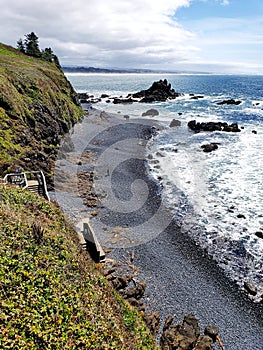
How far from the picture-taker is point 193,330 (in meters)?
12.7

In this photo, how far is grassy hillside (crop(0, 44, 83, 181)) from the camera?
24344 millimetres

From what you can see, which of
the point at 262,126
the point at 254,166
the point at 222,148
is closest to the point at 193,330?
the point at 254,166

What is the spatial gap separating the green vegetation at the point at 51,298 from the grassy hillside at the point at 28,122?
10.6 m

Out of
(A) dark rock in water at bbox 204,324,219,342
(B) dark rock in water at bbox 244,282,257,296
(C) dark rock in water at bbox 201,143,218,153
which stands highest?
(C) dark rock in water at bbox 201,143,218,153

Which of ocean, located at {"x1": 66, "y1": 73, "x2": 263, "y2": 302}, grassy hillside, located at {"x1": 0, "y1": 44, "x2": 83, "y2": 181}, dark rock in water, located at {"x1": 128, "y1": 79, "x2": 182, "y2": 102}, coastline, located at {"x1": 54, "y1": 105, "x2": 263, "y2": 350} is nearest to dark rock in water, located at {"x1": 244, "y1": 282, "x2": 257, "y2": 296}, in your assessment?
ocean, located at {"x1": 66, "y1": 73, "x2": 263, "y2": 302}

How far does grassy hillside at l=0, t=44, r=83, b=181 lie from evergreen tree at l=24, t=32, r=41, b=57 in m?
30.2

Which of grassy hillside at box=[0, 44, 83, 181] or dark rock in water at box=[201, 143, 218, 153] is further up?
grassy hillside at box=[0, 44, 83, 181]

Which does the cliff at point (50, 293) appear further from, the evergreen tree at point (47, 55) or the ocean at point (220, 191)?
the evergreen tree at point (47, 55)

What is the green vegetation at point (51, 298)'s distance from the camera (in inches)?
312

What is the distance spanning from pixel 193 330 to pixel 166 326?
1.35m

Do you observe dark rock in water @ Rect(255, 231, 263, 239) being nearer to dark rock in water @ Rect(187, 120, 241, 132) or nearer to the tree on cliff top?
dark rock in water @ Rect(187, 120, 241, 132)

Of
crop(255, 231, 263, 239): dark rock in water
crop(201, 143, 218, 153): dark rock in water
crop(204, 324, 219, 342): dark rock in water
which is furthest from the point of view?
crop(201, 143, 218, 153): dark rock in water

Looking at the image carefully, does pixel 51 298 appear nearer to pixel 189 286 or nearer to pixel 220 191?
pixel 189 286

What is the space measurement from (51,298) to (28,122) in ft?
85.2
